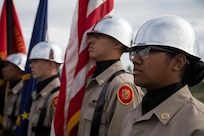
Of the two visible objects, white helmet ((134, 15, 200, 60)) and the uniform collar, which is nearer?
white helmet ((134, 15, 200, 60))

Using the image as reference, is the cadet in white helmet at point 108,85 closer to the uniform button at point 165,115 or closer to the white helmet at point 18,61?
the uniform button at point 165,115

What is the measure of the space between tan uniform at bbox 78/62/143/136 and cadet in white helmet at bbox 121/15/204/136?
0.74m

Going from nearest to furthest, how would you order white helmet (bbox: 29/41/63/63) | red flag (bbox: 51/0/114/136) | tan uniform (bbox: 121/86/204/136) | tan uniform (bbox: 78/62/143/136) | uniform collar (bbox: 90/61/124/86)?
tan uniform (bbox: 121/86/204/136) → tan uniform (bbox: 78/62/143/136) → uniform collar (bbox: 90/61/124/86) → red flag (bbox: 51/0/114/136) → white helmet (bbox: 29/41/63/63)

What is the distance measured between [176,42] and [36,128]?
8.78 feet

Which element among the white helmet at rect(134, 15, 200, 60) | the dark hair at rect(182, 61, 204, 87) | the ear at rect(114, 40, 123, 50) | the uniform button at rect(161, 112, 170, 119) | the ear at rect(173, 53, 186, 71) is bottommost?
the uniform button at rect(161, 112, 170, 119)

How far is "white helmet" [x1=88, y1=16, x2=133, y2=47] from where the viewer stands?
3.66 meters

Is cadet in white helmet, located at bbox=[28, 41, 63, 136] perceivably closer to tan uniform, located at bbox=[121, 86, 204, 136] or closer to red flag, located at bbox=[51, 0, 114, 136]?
red flag, located at bbox=[51, 0, 114, 136]

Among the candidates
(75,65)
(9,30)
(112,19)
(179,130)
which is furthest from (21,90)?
(179,130)

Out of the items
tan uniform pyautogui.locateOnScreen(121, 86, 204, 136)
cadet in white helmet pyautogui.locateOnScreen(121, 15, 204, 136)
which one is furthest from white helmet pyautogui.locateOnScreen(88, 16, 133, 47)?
tan uniform pyautogui.locateOnScreen(121, 86, 204, 136)

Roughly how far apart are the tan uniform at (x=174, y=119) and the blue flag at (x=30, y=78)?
333 centimetres

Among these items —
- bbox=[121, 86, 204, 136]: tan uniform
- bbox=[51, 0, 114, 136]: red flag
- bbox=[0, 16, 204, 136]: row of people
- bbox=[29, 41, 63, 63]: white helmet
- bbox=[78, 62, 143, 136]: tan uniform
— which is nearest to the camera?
bbox=[121, 86, 204, 136]: tan uniform

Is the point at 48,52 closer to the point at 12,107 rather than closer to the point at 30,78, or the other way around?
the point at 30,78

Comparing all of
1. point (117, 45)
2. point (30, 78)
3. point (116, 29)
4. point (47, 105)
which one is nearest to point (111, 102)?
point (117, 45)

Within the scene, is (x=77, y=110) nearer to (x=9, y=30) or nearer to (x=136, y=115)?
(x=136, y=115)
